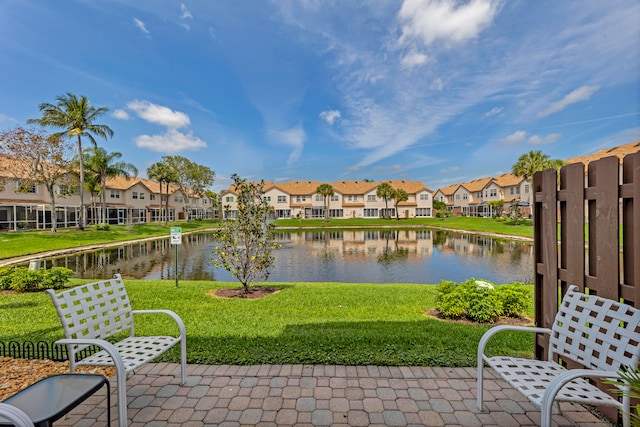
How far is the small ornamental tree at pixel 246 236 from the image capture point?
327 inches

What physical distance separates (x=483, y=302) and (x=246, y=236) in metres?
5.70

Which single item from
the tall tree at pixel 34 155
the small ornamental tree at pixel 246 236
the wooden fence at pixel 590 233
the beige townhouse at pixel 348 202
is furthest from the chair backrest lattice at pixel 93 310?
the beige townhouse at pixel 348 202

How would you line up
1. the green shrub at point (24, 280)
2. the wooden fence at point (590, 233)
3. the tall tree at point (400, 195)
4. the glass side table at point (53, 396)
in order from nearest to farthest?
the glass side table at point (53, 396), the wooden fence at point (590, 233), the green shrub at point (24, 280), the tall tree at point (400, 195)

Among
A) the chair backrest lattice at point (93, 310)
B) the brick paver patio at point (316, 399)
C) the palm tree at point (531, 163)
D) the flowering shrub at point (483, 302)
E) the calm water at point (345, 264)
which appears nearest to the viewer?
the brick paver patio at point (316, 399)

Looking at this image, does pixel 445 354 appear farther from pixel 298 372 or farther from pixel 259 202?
pixel 259 202

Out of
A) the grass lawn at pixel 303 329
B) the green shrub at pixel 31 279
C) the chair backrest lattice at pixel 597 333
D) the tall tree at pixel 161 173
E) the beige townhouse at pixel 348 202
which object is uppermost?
the tall tree at pixel 161 173

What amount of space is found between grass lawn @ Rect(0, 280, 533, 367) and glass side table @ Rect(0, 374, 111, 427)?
62.5 inches

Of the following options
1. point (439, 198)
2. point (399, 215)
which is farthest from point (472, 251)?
point (439, 198)

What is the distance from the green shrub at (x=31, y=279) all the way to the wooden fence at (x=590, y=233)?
9.66 meters

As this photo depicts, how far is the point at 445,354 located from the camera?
12.4ft

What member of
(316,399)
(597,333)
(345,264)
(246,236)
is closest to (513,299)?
(597,333)

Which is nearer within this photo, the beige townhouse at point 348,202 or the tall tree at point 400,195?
the tall tree at point 400,195

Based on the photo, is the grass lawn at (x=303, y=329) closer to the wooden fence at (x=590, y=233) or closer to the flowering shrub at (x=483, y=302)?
the flowering shrub at (x=483, y=302)

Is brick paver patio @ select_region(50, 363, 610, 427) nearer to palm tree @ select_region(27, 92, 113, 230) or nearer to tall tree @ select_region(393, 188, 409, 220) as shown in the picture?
palm tree @ select_region(27, 92, 113, 230)
